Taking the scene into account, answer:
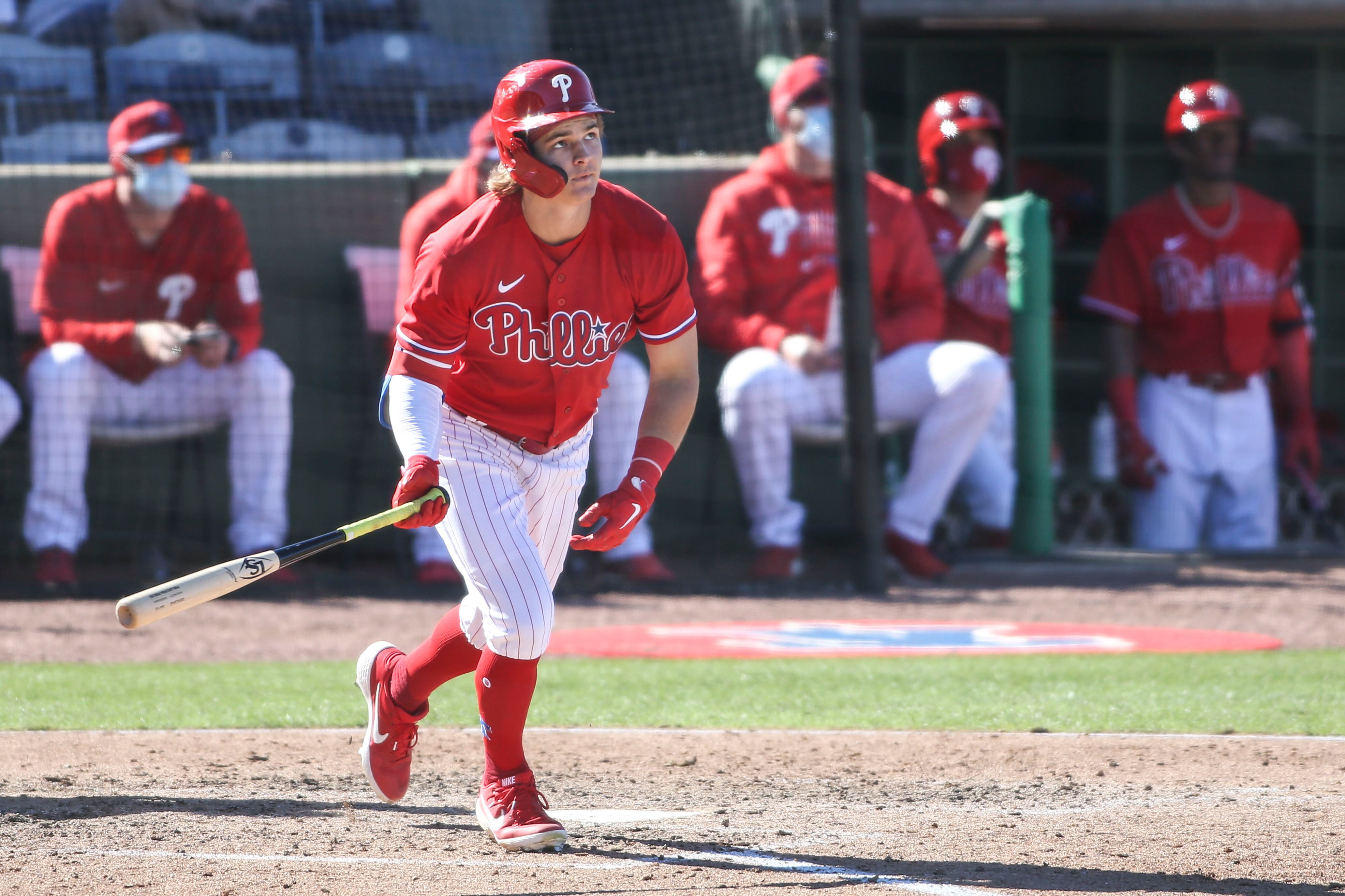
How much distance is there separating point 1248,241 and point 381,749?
5.99 m

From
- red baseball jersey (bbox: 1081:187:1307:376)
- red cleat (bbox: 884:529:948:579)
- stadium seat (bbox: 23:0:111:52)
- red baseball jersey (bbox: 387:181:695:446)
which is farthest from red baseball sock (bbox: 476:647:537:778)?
stadium seat (bbox: 23:0:111:52)

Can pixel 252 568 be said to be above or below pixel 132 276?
below

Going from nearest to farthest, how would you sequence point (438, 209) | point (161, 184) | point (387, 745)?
point (387, 745)
point (438, 209)
point (161, 184)

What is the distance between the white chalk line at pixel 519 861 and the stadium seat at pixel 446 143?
19.3 feet

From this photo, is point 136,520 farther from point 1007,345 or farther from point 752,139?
point 1007,345

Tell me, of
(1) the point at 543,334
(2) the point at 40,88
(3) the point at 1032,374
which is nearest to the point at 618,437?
(3) the point at 1032,374

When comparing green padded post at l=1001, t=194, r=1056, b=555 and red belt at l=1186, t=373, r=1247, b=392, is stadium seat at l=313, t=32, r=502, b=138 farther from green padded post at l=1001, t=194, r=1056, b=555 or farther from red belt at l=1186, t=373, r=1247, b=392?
red belt at l=1186, t=373, r=1247, b=392

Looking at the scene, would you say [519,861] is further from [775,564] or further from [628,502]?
[775,564]

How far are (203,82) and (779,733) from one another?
5.77 metres

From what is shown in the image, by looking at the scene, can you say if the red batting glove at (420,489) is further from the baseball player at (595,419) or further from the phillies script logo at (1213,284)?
the phillies script logo at (1213,284)

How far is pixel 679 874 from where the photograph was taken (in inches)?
118

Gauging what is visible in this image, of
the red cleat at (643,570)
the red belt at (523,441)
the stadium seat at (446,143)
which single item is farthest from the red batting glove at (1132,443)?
the red belt at (523,441)

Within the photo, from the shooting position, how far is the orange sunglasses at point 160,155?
7.02 meters

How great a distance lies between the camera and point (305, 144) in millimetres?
8602
